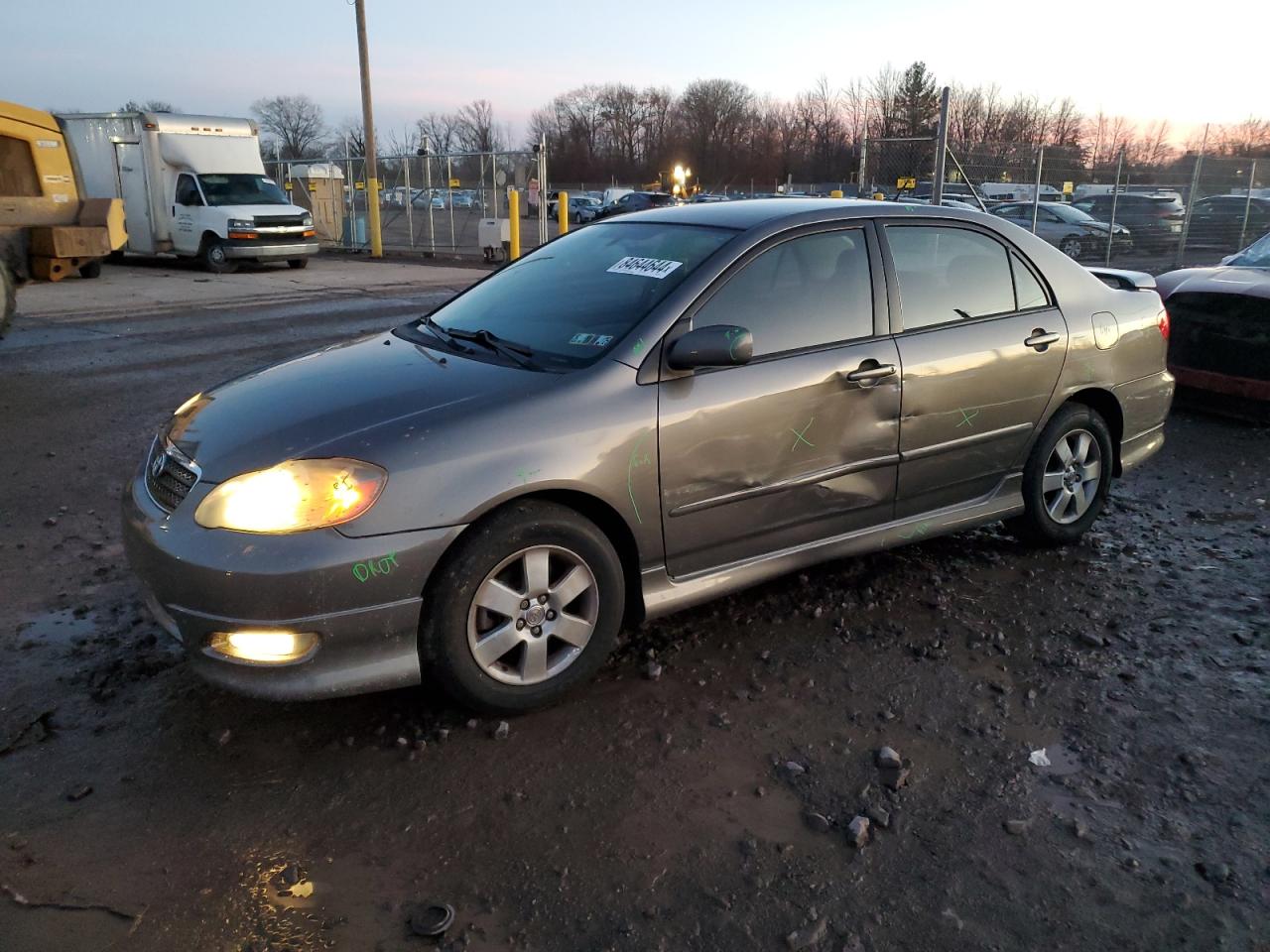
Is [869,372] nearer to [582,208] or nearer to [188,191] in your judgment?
[188,191]

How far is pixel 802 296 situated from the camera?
3.91 m

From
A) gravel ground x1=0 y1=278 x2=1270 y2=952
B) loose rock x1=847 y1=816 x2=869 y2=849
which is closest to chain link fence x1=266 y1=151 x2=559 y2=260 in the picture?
gravel ground x1=0 y1=278 x2=1270 y2=952

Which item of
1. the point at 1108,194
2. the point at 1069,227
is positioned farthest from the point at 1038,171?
the point at 1108,194

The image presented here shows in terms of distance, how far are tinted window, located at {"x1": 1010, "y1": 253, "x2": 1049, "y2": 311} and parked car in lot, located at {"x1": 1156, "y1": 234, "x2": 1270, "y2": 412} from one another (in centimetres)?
365

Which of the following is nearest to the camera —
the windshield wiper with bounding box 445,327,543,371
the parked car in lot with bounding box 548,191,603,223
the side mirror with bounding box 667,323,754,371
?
the side mirror with bounding box 667,323,754,371

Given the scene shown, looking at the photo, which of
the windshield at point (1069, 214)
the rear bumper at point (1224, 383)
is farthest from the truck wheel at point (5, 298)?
the windshield at point (1069, 214)

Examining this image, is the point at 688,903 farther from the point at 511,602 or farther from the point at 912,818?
the point at 511,602

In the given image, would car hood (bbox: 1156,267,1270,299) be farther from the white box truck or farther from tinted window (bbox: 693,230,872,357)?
the white box truck

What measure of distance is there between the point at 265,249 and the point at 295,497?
744 inches

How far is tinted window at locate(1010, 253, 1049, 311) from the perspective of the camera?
15.1 feet

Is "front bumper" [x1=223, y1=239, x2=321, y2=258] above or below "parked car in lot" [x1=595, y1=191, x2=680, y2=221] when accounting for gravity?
below

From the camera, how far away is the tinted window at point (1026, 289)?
4590 millimetres

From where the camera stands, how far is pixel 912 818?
2.82m

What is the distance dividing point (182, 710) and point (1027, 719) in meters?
2.92
